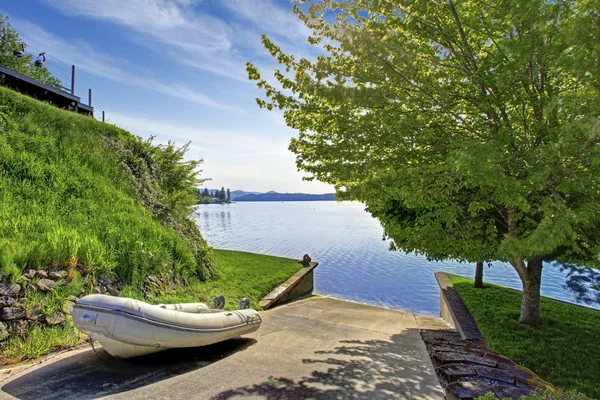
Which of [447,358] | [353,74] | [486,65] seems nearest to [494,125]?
[486,65]

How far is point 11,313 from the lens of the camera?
488 cm

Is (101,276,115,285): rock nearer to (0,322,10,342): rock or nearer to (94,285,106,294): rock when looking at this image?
(94,285,106,294): rock

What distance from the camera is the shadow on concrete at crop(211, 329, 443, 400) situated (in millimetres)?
4062

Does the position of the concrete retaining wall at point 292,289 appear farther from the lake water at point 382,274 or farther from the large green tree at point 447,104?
the large green tree at point 447,104

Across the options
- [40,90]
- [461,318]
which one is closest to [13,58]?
[40,90]

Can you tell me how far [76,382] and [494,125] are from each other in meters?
7.88

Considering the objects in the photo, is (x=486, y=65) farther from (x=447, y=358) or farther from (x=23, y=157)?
(x=23, y=157)

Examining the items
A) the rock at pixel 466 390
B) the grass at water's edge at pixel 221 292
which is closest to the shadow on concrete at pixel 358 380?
the rock at pixel 466 390

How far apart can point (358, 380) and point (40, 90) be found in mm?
18450

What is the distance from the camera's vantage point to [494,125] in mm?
6492

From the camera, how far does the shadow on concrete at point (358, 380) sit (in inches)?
160

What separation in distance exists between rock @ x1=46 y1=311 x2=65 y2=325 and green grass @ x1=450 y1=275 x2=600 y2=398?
785 cm

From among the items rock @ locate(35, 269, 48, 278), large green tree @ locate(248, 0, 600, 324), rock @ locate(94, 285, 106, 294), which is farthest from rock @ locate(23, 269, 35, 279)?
large green tree @ locate(248, 0, 600, 324)

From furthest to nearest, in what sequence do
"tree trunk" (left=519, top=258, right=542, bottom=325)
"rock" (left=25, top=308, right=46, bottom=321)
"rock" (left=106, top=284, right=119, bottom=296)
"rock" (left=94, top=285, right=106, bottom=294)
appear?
"tree trunk" (left=519, top=258, right=542, bottom=325) < "rock" (left=106, top=284, right=119, bottom=296) < "rock" (left=94, top=285, right=106, bottom=294) < "rock" (left=25, top=308, right=46, bottom=321)
